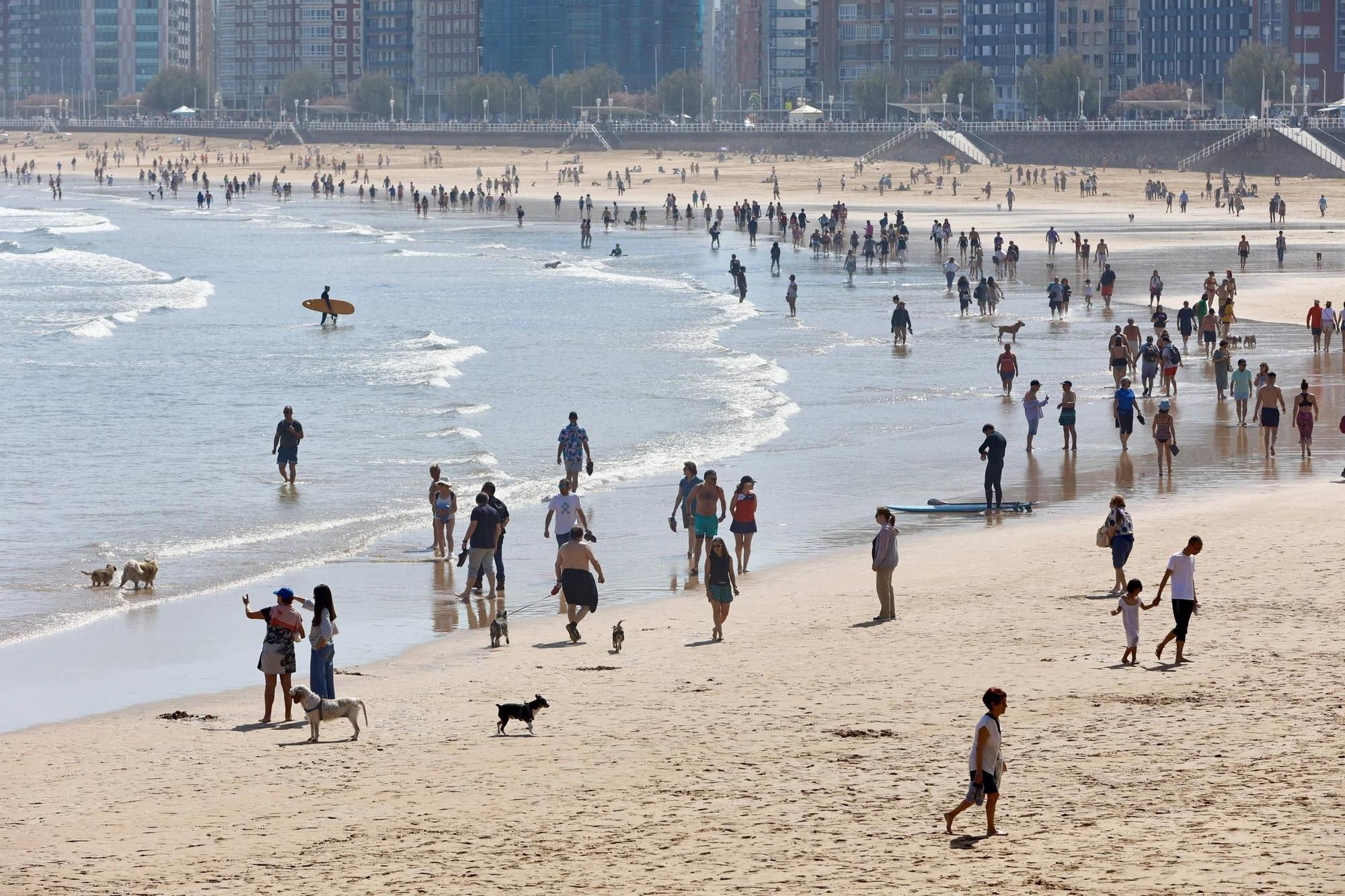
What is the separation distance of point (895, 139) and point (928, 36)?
167ft

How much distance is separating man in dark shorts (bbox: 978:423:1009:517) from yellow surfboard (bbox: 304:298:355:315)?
28.3 m

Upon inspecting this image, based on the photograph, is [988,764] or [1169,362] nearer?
[988,764]

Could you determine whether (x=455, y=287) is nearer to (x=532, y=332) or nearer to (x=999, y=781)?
(x=532, y=332)

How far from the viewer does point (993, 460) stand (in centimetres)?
2125

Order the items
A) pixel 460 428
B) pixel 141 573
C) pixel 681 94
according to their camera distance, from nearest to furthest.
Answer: pixel 141 573
pixel 460 428
pixel 681 94

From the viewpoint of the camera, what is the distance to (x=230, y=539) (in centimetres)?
2120

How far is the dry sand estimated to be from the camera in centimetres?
1004

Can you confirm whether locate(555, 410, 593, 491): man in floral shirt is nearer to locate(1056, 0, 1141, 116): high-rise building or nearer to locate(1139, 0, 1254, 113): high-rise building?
locate(1139, 0, 1254, 113): high-rise building

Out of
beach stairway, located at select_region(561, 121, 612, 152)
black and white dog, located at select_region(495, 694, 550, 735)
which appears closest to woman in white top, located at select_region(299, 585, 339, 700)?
black and white dog, located at select_region(495, 694, 550, 735)

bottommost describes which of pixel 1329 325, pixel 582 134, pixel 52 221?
pixel 1329 325

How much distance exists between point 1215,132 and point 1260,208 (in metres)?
22.9

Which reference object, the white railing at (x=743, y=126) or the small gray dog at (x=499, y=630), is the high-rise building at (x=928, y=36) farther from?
the small gray dog at (x=499, y=630)

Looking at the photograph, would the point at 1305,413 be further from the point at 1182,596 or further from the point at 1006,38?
the point at 1006,38

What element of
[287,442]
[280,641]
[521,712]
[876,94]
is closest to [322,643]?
→ [280,641]
